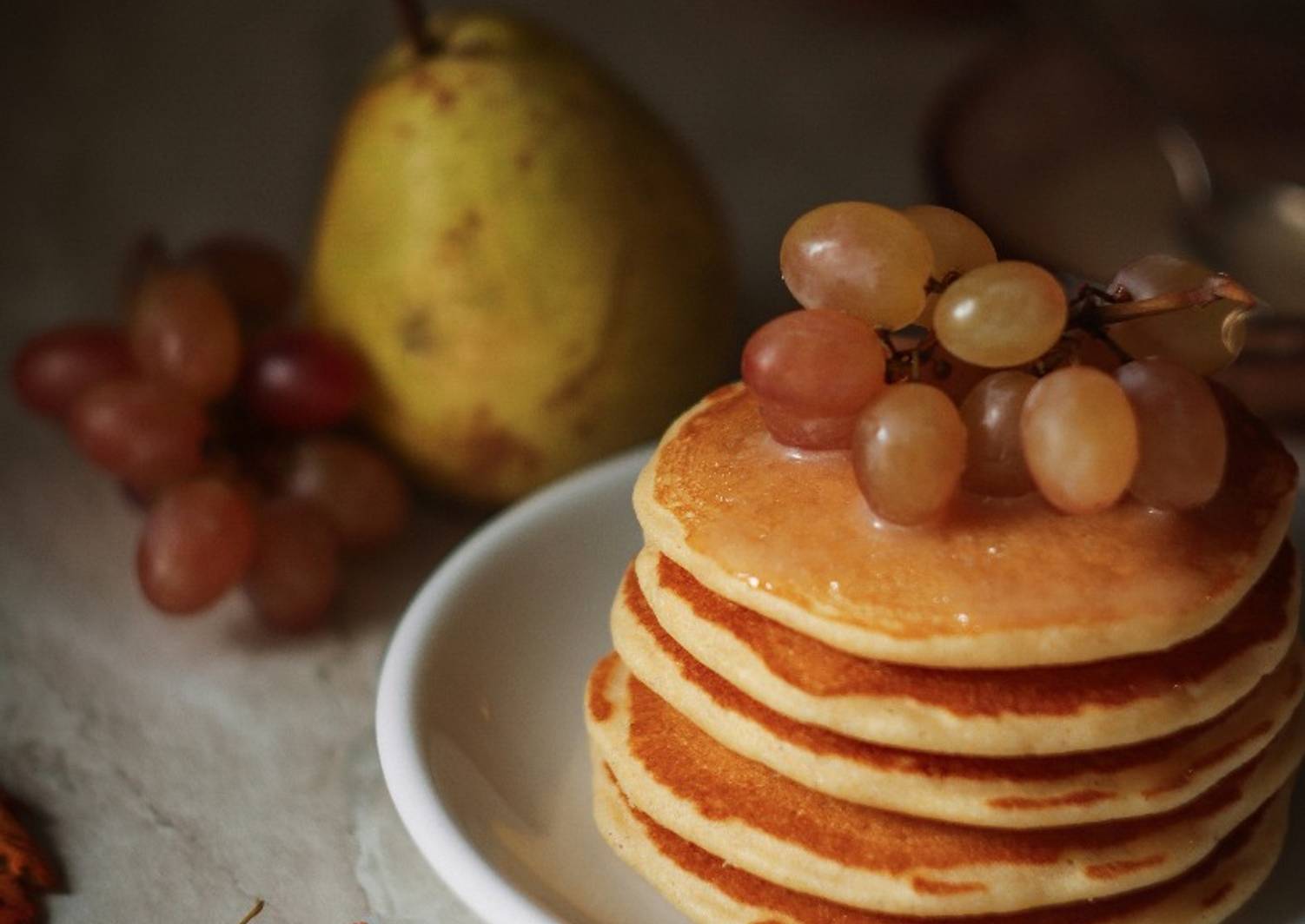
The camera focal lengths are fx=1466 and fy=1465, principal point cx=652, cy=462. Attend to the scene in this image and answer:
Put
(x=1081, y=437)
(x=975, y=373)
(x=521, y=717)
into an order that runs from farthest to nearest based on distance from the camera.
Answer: (x=521, y=717)
(x=975, y=373)
(x=1081, y=437)

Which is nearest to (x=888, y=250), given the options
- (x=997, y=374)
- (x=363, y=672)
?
(x=997, y=374)

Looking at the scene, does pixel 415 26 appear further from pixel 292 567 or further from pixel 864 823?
pixel 864 823

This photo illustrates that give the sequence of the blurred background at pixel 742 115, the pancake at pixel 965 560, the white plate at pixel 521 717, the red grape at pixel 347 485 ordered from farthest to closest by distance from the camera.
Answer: the blurred background at pixel 742 115
the red grape at pixel 347 485
the white plate at pixel 521 717
the pancake at pixel 965 560

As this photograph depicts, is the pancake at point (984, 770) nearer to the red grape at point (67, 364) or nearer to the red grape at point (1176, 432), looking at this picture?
the red grape at point (1176, 432)

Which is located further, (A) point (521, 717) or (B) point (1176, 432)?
(A) point (521, 717)

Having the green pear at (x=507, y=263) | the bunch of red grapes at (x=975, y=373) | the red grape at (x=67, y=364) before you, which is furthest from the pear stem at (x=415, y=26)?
the bunch of red grapes at (x=975, y=373)

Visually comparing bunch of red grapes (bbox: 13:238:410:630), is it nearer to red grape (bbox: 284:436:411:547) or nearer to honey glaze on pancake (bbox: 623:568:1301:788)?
red grape (bbox: 284:436:411:547)

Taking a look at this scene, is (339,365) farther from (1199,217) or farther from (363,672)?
(1199,217)

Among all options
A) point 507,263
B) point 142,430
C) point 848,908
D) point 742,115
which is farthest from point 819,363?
point 742,115

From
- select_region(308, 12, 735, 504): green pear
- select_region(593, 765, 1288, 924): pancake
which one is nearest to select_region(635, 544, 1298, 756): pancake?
select_region(593, 765, 1288, 924): pancake
